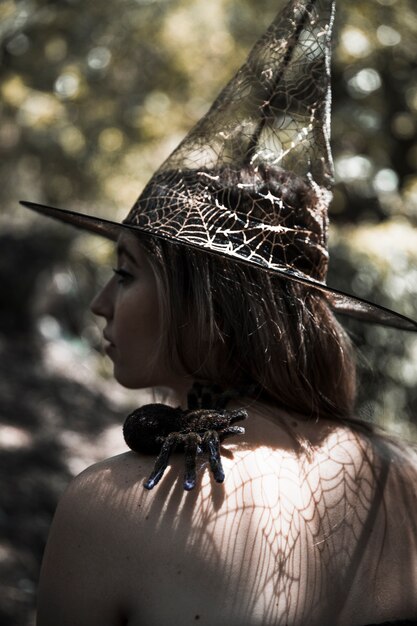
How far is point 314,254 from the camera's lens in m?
1.87

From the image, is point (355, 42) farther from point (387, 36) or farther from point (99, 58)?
point (99, 58)

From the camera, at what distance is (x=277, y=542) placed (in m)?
1.59

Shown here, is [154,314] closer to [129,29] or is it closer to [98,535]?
[98,535]

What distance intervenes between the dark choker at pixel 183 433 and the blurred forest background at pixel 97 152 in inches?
139

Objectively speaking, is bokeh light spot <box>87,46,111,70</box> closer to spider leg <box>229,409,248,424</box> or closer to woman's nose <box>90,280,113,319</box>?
woman's nose <box>90,280,113,319</box>

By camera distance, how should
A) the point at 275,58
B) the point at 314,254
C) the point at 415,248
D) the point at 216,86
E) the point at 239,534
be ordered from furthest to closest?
the point at 216,86 → the point at 415,248 → the point at 275,58 → the point at 314,254 → the point at 239,534

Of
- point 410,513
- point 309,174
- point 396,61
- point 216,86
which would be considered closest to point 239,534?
point 410,513

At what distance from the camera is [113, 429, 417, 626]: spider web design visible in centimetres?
152

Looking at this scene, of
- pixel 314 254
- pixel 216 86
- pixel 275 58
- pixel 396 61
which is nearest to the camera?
pixel 314 254

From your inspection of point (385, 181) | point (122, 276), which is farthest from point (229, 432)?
point (385, 181)

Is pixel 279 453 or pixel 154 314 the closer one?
pixel 279 453

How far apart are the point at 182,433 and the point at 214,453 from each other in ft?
0.33

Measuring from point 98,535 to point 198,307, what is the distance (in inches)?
21.5

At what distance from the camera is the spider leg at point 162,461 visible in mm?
1540
